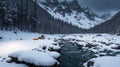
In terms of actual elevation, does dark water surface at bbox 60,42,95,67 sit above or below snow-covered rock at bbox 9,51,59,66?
below

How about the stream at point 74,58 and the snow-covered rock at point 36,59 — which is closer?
the snow-covered rock at point 36,59

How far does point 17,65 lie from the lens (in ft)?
60.8

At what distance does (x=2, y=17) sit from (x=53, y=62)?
58936 millimetres

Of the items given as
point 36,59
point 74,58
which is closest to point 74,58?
point 74,58

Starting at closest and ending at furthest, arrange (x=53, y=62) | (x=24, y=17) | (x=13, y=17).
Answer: (x=53, y=62) → (x=13, y=17) → (x=24, y=17)

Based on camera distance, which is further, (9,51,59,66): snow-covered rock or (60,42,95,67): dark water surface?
(60,42,95,67): dark water surface

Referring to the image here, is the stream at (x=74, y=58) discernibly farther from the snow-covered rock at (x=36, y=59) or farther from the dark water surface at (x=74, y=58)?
the snow-covered rock at (x=36, y=59)

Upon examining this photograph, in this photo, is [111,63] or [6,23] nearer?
[111,63]

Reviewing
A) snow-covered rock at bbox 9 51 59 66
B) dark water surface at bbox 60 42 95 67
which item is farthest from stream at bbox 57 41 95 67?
snow-covered rock at bbox 9 51 59 66

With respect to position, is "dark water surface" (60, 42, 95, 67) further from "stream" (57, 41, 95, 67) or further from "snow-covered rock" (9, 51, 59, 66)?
"snow-covered rock" (9, 51, 59, 66)

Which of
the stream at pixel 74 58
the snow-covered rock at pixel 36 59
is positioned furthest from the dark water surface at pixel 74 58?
the snow-covered rock at pixel 36 59

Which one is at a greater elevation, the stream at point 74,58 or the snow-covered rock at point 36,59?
the snow-covered rock at point 36,59

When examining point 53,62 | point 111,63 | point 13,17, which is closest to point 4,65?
point 53,62

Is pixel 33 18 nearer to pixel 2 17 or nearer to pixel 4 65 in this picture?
pixel 2 17
